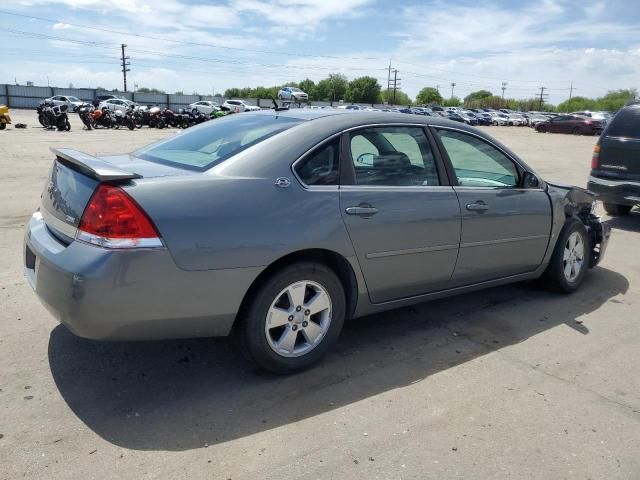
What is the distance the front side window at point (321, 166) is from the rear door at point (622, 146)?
6.32m

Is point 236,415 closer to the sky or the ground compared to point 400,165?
closer to the ground

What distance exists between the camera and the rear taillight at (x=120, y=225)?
9.16ft

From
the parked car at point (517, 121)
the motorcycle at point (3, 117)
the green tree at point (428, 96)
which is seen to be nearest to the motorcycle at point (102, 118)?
the motorcycle at point (3, 117)

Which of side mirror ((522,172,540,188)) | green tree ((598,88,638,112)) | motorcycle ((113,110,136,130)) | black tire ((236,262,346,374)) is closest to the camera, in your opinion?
black tire ((236,262,346,374))

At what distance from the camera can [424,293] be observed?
4.03m

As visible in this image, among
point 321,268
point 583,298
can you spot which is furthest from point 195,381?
point 583,298

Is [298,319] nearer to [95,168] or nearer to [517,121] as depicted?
[95,168]

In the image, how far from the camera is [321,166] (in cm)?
348

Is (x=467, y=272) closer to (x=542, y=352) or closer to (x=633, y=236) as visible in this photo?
(x=542, y=352)

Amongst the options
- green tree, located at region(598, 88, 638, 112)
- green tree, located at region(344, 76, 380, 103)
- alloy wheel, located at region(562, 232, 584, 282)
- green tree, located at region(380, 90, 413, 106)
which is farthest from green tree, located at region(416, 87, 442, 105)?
alloy wheel, located at region(562, 232, 584, 282)

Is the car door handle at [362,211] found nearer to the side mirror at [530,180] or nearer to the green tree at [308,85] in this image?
the side mirror at [530,180]

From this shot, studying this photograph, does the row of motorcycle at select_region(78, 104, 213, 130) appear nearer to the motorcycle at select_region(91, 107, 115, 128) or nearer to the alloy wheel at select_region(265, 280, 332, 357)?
the motorcycle at select_region(91, 107, 115, 128)

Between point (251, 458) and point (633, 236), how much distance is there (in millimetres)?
7198

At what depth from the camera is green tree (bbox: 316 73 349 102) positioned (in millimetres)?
123125
